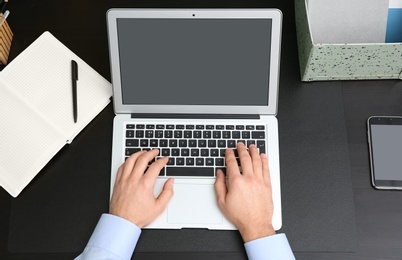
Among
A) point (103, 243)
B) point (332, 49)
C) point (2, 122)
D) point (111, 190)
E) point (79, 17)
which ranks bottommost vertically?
point (103, 243)

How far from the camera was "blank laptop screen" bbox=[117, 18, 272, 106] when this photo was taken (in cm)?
95


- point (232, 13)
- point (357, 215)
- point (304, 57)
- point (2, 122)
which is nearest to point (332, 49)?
point (304, 57)

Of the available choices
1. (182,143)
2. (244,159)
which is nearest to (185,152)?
(182,143)

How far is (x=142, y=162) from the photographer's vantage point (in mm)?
984

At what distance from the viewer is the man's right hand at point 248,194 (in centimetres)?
95

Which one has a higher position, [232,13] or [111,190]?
[232,13]

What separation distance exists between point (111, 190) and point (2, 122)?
270 millimetres

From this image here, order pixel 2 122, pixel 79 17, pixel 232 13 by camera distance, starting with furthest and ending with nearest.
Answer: pixel 79 17, pixel 2 122, pixel 232 13

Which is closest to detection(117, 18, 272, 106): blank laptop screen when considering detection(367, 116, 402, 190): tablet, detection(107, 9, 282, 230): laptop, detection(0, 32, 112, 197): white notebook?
detection(107, 9, 282, 230): laptop

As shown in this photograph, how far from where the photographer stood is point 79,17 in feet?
3.81

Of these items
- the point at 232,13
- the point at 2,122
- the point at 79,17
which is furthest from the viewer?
the point at 79,17

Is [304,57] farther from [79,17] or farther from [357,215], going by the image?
[79,17]

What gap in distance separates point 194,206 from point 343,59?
0.42m

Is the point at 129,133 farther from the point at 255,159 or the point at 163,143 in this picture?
the point at 255,159
